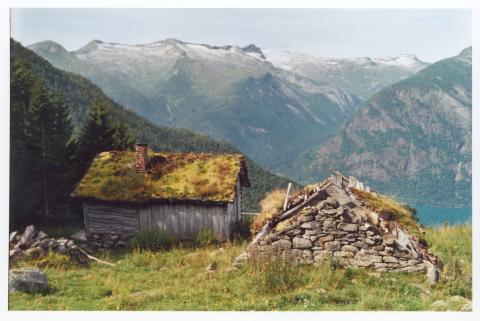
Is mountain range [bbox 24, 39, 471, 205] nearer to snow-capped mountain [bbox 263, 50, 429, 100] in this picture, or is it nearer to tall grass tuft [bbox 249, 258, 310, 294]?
snow-capped mountain [bbox 263, 50, 429, 100]

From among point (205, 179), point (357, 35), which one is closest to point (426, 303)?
point (357, 35)

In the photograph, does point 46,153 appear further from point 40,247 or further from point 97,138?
point 40,247

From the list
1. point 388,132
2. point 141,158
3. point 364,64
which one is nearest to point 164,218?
point 141,158

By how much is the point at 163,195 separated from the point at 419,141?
4236 cm

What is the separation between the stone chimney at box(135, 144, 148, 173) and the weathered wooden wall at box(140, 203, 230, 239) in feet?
4.65

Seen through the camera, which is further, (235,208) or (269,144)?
(269,144)

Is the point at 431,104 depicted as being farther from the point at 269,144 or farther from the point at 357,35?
the point at 269,144

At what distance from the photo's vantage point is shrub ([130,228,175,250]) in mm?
13719

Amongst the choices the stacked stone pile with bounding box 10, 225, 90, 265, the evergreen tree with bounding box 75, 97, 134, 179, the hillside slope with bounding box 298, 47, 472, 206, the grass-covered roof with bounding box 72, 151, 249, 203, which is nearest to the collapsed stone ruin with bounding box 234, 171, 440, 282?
the hillside slope with bounding box 298, 47, 472, 206

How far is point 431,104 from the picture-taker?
5169cm

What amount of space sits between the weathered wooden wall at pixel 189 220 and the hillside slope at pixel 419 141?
6.33m

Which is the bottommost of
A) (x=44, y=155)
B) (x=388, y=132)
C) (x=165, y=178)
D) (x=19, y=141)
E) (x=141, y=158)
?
(x=165, y=178)

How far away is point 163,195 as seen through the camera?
48.9 feet
